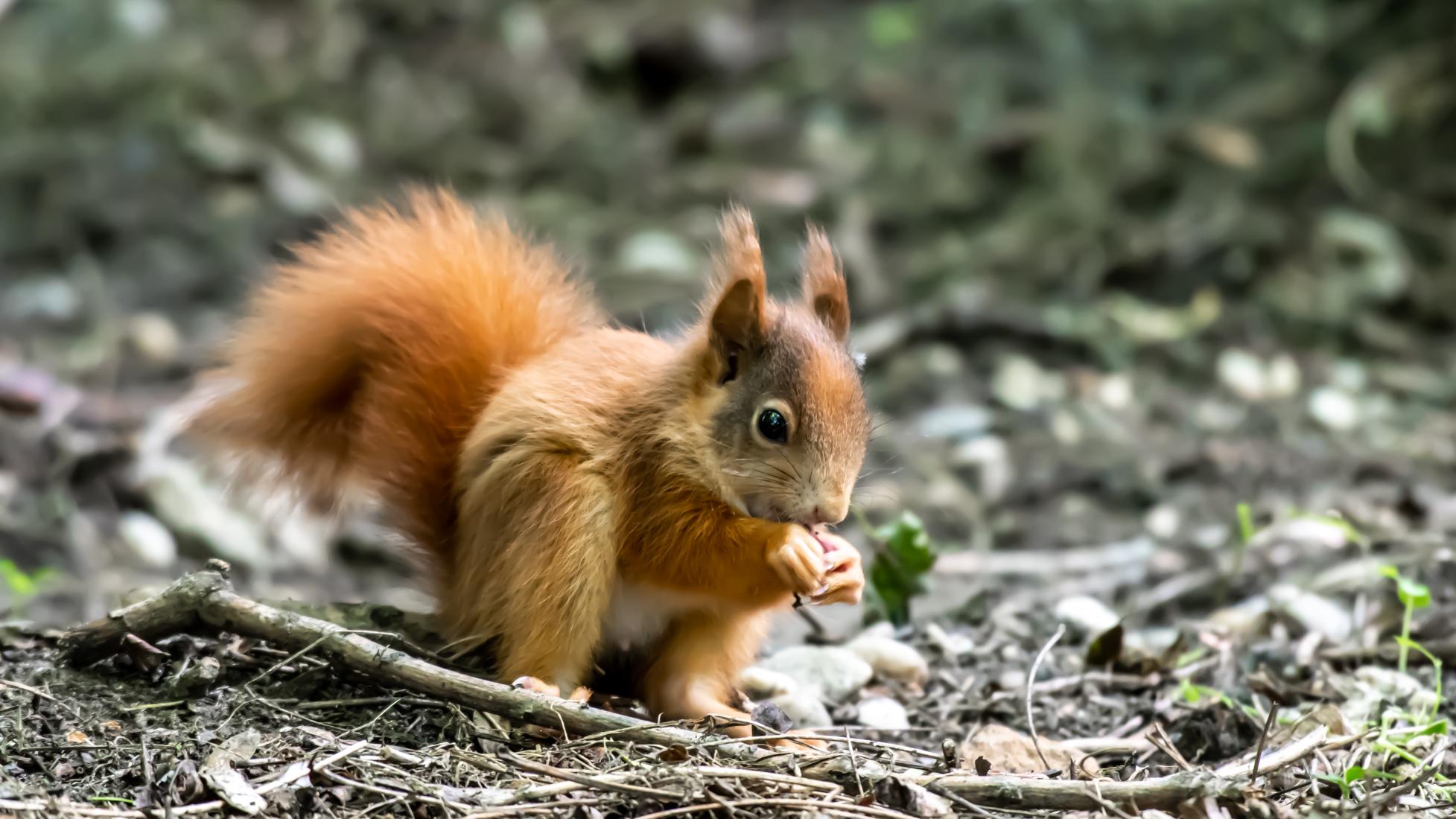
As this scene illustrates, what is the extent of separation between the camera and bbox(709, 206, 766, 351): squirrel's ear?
1.97 meters

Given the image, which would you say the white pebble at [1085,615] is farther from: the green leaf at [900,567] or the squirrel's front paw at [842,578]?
the squirrel's front paw at [842,578]

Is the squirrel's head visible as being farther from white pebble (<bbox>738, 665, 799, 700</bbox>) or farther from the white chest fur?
white pebble (<bbox>738, 665, 799, 700</bbox>)

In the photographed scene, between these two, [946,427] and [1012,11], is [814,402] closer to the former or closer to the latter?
[946,427]

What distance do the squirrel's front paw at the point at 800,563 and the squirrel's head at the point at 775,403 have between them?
5 centimetres

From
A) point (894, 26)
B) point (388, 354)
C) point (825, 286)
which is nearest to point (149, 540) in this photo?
point (388, 354)

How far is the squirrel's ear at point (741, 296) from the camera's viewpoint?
1.97m

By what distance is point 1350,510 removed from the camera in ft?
10.4

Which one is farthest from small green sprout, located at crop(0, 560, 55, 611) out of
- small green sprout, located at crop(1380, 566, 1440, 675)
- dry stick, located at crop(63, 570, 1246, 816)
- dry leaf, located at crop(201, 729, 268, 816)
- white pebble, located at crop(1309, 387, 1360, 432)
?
white pebble, located at crop(1309, 387, 1360, 432)

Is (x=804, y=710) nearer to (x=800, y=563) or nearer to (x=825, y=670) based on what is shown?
(x=825, y=670)

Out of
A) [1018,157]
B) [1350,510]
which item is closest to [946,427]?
[1350,510]

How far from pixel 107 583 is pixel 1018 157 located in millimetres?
3407

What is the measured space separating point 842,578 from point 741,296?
41 centimetres

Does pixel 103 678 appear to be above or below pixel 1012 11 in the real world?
below

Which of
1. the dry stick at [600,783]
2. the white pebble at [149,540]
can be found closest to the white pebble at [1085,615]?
the dry stick at [600,783]
